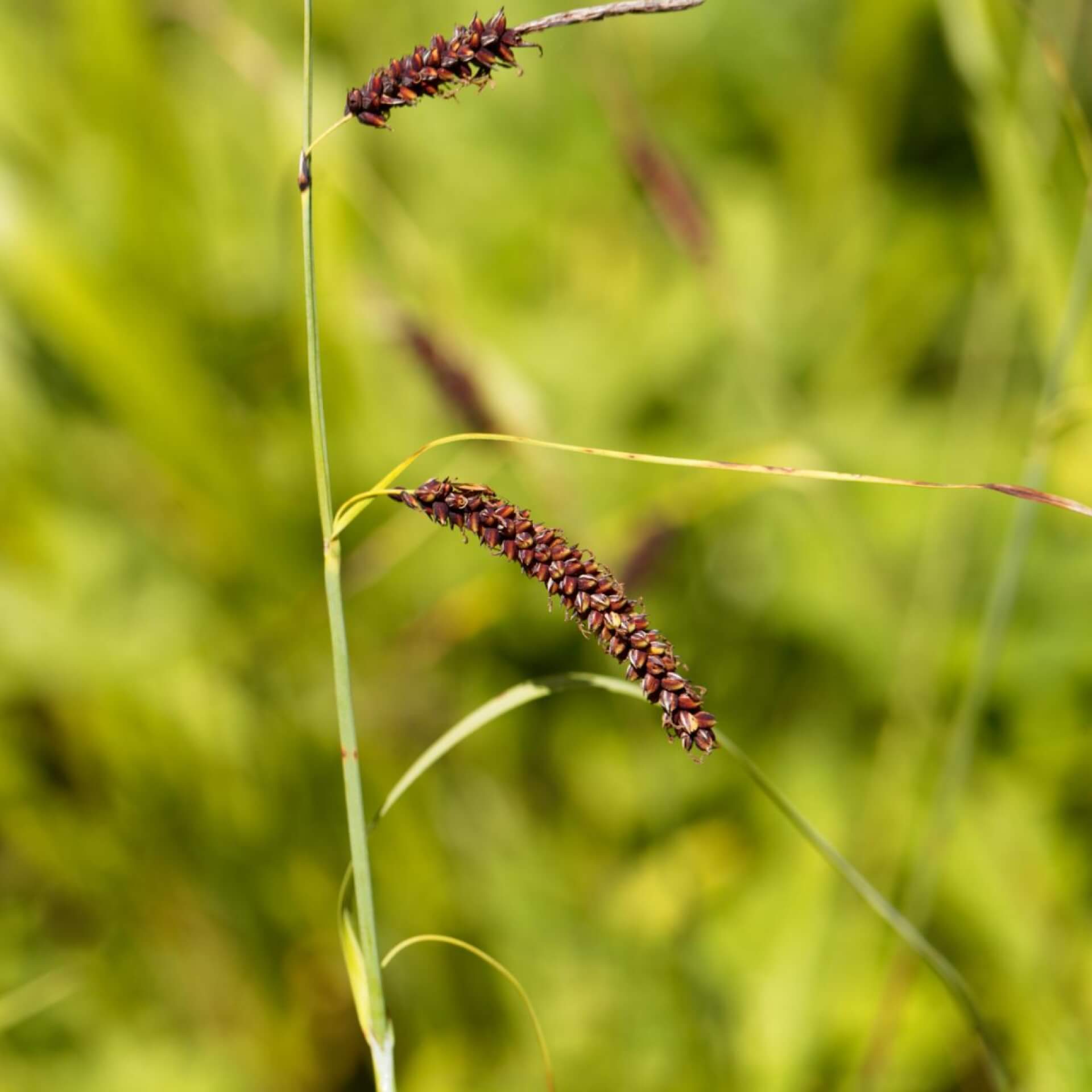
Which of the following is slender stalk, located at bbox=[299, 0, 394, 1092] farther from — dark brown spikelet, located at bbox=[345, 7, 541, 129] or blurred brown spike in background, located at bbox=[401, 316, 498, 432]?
blurred brown spike in background, located at bbox=[401, 316, 498, 432]

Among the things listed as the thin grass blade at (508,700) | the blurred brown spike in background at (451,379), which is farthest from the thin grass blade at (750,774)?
the blurred brown spike in background at (451,379)

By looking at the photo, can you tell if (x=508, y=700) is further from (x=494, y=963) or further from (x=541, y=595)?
(x=541, y=595)

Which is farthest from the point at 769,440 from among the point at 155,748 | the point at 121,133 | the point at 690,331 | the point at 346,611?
the point at 121,133

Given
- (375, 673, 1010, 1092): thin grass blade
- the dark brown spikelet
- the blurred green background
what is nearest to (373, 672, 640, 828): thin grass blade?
(375, 673, 1010, 1092): thin grass blade

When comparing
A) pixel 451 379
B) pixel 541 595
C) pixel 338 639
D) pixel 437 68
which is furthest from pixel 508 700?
pixel 541 595

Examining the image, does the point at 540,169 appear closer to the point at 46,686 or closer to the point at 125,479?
the point at 125,479

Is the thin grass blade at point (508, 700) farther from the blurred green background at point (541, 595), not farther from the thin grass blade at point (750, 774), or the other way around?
the blurred green background at point (541, 595)
